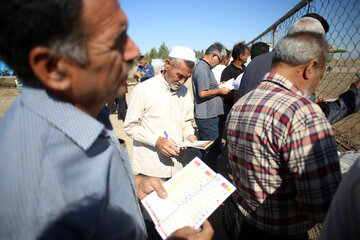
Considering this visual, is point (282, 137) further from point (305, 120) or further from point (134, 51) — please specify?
point (134, 51)

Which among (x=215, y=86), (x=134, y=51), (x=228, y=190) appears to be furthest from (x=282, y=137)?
(x=215, y=86)

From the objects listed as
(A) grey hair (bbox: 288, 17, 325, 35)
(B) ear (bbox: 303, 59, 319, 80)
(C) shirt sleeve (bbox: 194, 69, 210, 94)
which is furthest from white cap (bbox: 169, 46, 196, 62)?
(B) ear (bbox: 303, 59, 319, 80)

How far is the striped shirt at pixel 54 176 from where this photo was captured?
0.53 metres

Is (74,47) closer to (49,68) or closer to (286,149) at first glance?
(49,68)

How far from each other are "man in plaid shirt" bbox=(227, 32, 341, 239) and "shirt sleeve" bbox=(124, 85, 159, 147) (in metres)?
1.03

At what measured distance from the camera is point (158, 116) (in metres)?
2.17

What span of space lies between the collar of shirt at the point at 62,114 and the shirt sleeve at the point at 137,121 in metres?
1.44

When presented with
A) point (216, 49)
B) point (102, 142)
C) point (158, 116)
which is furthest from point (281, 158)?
point (216, 49)

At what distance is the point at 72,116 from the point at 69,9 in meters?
0.33

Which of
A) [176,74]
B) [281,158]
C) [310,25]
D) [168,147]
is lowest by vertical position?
[168,147]

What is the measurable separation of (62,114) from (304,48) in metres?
1.37

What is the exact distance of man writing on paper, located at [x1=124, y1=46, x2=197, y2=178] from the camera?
2148mm

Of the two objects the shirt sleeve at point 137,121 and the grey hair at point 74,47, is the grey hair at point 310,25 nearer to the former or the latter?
the shirt sleeve at point 137,121

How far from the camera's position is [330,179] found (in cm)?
98
